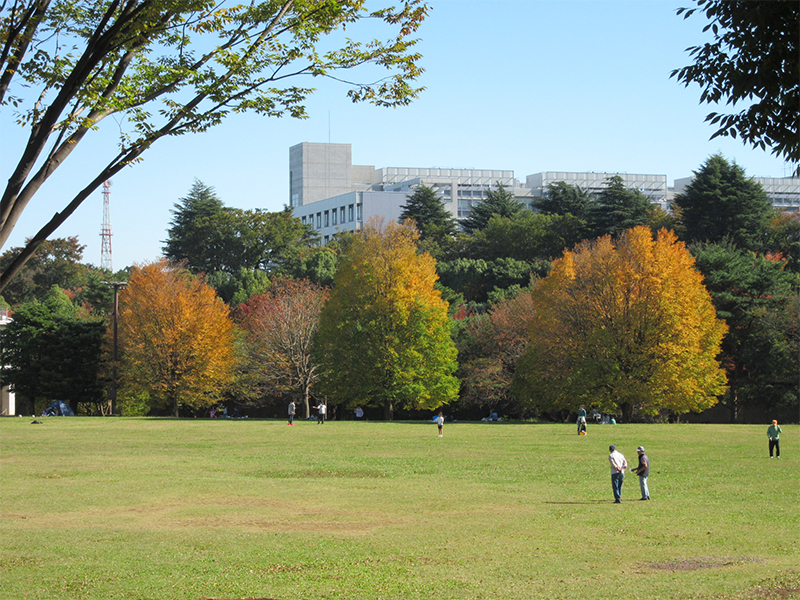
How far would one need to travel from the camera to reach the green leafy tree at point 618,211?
258 feet

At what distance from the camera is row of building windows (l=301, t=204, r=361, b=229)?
5487 inches

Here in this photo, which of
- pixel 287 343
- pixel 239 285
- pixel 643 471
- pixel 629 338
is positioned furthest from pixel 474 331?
pixel 643 471

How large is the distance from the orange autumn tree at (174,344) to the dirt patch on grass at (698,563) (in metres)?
50.0

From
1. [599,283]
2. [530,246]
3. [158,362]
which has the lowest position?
[158,362]

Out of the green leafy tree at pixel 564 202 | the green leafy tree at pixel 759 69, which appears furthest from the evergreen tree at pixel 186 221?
the green leafy tree at pixel 759 69

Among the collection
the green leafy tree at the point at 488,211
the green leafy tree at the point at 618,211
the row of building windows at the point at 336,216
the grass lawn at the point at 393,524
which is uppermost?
the row of building windows at the point at 336,216

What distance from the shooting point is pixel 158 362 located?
60844 mm

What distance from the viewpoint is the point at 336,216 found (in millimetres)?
146125

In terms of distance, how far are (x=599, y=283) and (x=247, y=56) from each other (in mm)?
45452

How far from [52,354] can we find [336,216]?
85631 millimetres

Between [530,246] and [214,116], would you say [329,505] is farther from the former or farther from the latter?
[530,246]

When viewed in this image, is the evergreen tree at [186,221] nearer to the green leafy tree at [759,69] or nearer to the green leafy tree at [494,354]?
the green leafy tree at [494,354]

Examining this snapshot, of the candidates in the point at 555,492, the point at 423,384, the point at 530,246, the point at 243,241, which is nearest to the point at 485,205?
the point at 530,246

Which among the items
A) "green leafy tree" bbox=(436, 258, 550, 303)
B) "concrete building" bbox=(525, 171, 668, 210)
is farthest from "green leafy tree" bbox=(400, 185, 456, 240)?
"concrete building" bbox=(525, 171, 668, 210)
